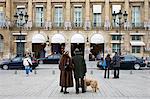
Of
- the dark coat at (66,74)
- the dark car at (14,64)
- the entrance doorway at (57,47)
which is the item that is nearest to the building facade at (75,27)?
the entrance doorway at (57,47)

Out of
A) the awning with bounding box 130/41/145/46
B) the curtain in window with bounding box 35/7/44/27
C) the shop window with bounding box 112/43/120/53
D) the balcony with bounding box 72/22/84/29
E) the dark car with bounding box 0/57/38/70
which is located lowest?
the dark car with bounding box 0/57/38/70

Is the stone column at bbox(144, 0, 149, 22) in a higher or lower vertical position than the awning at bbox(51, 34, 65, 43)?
higher

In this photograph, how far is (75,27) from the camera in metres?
60.1

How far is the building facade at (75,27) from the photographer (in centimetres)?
5906

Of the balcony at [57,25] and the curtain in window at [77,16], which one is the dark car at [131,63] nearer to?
the curtain in window at [77,16]

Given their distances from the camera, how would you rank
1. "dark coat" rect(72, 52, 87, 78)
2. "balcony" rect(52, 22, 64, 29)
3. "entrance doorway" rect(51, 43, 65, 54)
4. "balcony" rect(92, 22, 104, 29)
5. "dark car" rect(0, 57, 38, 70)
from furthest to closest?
"entrance doorway" rect(51, 43, 65, 54) < "balcony" rect(52, 22, 64, 29) < "balcony" rect(92, 22, 104, 29) < "dark car" rect(0, 57, 38, 70) < "dark coat" rect(72, 52, 87, 78)

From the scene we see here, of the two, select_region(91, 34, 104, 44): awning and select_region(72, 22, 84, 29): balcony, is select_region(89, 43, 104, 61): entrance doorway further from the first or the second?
select_region(72, 22, 84, 29): balcony

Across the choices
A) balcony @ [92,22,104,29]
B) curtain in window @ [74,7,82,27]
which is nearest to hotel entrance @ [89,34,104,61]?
balcony @ [92,22,104,29]

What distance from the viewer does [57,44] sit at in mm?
61062

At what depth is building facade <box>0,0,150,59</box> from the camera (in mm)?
59062

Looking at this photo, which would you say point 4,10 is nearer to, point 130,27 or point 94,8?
point 94,8

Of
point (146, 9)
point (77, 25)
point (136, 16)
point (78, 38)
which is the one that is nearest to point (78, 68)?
point (78, 38)

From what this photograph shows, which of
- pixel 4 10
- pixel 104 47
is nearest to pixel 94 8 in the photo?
pixel 104 47

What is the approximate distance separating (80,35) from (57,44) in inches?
168
